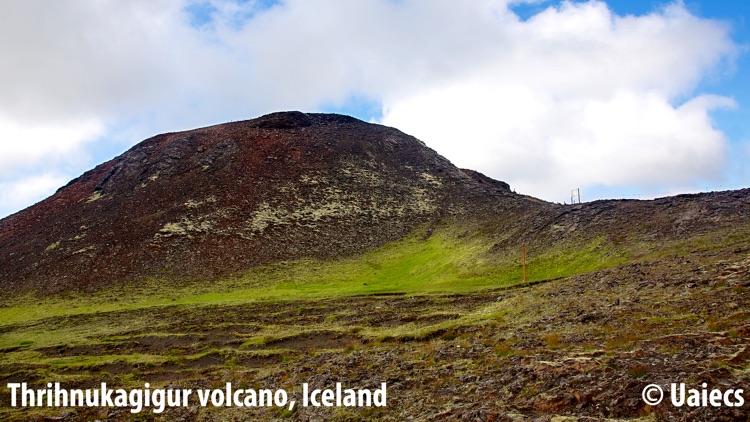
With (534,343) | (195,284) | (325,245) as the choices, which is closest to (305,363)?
(534,343)

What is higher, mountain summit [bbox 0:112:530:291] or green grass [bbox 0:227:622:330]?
mountain summit [bbox 0:112:530:291]

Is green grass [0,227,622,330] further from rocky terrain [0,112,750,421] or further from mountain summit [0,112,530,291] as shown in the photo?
mountain summit [0,112,530,291]

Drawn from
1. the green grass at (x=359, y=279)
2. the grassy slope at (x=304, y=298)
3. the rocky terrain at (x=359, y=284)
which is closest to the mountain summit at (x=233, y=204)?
the rocky terrain at (x=359, y=284)

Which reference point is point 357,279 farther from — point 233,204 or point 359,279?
point 233,204

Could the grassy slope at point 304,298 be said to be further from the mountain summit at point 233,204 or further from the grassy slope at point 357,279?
the mountain summit at point 233,204

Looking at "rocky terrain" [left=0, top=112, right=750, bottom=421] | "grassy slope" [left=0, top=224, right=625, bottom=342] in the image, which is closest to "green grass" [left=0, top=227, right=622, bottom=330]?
"grassy slope" [left=0, top=224, right=625, bottom=342]

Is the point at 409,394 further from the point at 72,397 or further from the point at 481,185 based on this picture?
the point at 481,185
